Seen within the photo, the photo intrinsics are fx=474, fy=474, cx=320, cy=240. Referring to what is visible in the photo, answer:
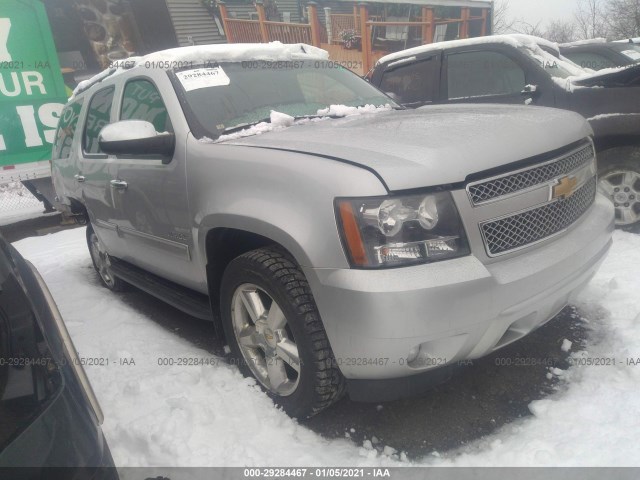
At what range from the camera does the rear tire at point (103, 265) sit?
4215 millimetres

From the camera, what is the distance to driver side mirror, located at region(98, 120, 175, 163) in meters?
2.53

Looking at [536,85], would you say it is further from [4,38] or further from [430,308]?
[4,38]

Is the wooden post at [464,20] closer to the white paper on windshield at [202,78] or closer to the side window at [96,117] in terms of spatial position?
the side window at [96,117]

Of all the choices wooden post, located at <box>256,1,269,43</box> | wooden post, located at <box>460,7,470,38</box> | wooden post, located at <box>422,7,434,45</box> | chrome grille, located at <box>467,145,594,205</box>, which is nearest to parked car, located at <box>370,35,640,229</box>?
chrome grille, located at <box>467,145,594,205</box>

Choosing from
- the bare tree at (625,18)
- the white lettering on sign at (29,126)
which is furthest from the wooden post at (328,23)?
→ the bare tree at (625,18)

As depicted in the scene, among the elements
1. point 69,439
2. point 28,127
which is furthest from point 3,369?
point 28,127

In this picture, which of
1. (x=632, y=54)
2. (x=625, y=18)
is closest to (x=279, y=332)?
(x=632, y=54)

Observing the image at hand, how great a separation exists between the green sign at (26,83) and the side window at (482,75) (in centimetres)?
697

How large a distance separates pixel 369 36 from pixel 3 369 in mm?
14606

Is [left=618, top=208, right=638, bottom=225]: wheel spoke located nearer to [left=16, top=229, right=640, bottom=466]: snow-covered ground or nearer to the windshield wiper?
[left=16, top=229, right=640, bottom=466]: snow-covered ground

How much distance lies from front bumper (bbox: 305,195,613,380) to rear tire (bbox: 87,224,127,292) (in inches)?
114

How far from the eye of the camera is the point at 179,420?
2340 mm

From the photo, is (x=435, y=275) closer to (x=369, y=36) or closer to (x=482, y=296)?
(x=482, y=296)

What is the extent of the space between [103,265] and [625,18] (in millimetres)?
34935
